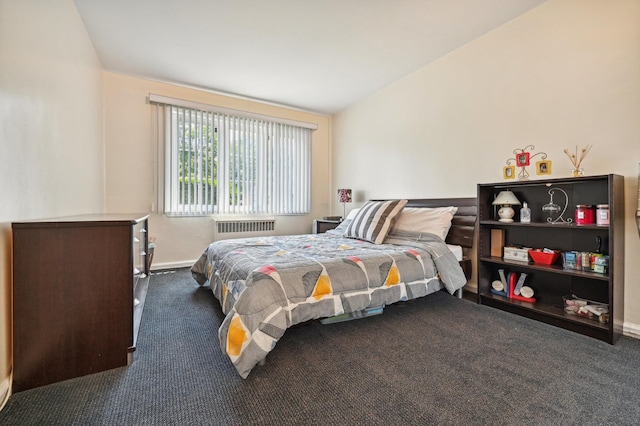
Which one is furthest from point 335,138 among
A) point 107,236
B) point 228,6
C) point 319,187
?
point 107,236

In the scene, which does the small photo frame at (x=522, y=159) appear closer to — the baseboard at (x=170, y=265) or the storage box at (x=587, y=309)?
the storage box at (x=587, y=309)

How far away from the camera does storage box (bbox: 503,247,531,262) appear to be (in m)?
2.26

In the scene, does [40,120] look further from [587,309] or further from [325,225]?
[587,309]

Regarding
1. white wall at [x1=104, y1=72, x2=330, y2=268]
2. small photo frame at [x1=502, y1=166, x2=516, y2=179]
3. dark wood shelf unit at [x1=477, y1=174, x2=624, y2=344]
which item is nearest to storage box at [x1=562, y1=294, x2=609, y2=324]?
dark wood shelf unit at [x1=477, y1=174, x2=624, y2=344]

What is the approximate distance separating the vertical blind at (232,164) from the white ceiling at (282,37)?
58 centimetres

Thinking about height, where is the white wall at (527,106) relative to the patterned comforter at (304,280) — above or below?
above

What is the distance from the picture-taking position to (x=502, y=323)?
2061 mm

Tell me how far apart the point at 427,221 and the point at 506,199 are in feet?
2.30

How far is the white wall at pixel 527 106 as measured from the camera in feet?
6.19

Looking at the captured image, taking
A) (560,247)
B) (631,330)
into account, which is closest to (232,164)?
(560,247)

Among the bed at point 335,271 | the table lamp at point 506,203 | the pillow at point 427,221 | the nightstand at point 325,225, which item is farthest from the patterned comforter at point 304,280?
the nightstand at point 325,225

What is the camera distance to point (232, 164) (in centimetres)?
411

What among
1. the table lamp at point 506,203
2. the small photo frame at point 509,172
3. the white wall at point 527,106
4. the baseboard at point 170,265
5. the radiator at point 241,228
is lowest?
the baseboard at point 170,265

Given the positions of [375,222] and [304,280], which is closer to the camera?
[304,280]
